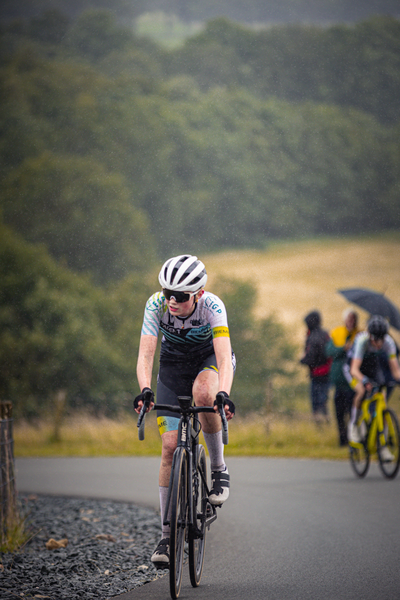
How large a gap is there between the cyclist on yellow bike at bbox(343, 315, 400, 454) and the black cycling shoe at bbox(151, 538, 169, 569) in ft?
16.3

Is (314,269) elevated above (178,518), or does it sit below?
above

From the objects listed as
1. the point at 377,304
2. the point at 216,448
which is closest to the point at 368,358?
the point at 377,304

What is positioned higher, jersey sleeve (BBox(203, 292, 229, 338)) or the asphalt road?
jersey sleeve (BBox(203, 292, 229, 338))

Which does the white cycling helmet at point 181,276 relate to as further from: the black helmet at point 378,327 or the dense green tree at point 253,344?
the dense green tree at point 253,344

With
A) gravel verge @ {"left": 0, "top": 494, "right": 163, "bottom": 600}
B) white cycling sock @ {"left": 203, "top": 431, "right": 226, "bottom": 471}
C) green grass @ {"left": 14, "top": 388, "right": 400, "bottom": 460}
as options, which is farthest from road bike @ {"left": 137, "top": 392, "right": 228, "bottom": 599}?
green grass @ {"left": 14, "top": 388, "right": 400, "bottom": 460}

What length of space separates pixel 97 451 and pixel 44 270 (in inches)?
997

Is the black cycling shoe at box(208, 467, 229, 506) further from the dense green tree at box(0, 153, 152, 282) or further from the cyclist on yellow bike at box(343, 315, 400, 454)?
the dense green tree at box(0, 153, 152, 282)

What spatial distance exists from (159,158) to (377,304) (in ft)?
178

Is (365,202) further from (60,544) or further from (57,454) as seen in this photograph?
(60,544)

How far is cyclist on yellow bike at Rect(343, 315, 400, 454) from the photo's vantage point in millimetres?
9531

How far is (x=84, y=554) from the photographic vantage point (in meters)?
6.61

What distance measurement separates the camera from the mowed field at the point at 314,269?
6109 cm

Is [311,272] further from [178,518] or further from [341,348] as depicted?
[178,518]

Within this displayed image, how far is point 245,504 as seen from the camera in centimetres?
917
